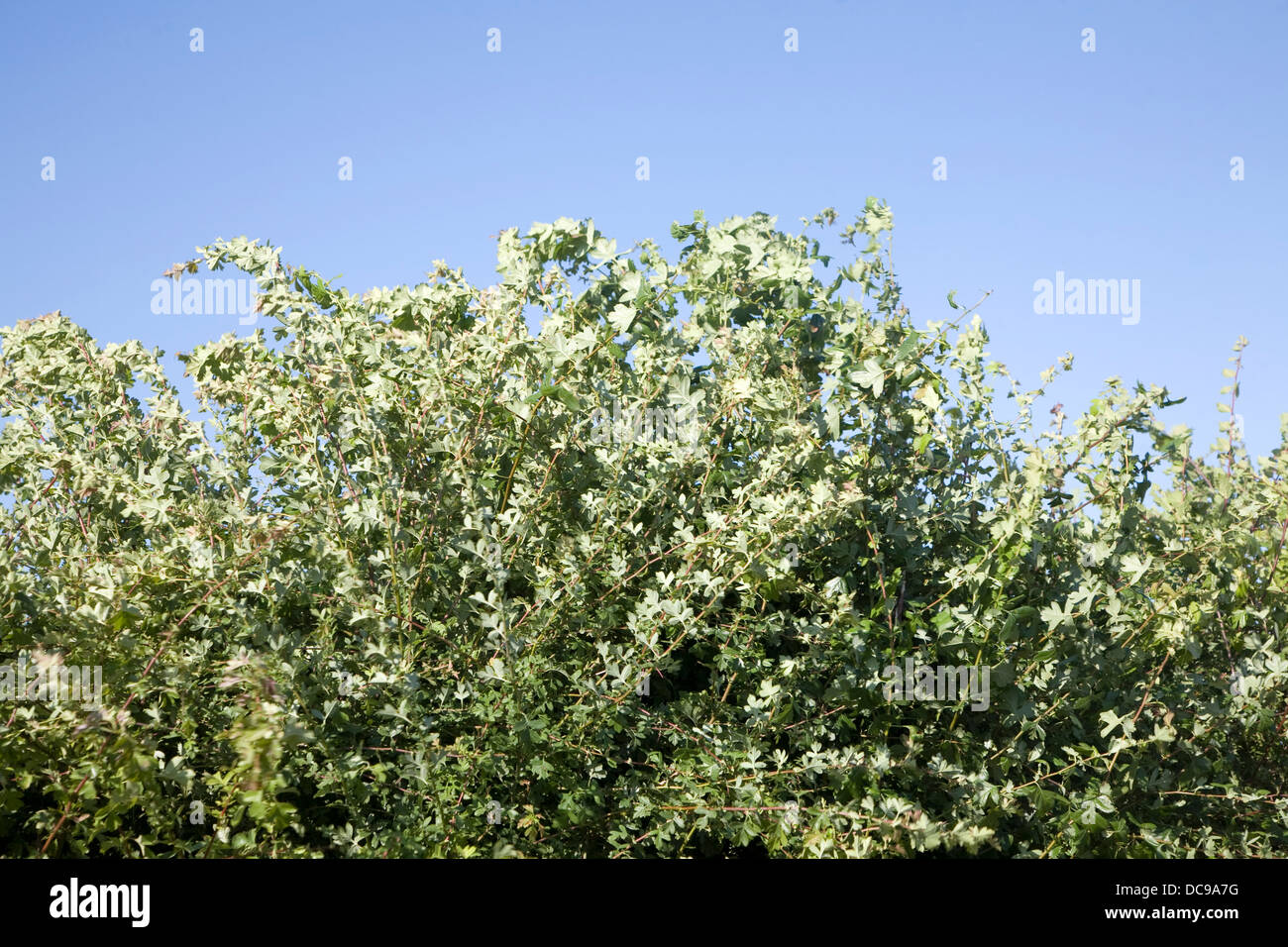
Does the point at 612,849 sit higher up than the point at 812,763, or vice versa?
the point at 812,763

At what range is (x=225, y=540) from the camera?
11.7 ft

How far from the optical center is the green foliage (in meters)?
3.31

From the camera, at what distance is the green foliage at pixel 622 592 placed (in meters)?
3.31

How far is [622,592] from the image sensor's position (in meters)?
4.03

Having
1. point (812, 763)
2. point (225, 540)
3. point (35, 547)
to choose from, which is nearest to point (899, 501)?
point (812, 763)

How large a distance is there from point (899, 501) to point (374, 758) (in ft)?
6.76

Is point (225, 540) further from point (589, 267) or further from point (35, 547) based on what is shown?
point (589, 267)

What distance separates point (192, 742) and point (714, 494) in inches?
77.0

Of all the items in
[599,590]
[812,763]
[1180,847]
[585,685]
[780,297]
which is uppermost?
[780,297]

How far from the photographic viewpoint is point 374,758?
3553 millimetres
